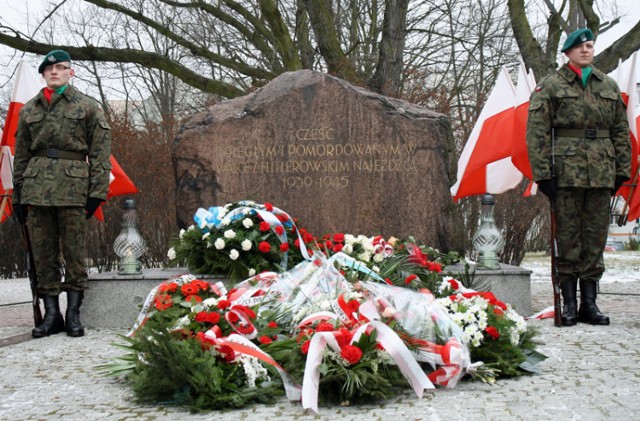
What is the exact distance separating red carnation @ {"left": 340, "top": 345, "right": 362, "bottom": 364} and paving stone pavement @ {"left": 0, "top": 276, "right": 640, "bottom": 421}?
203 millimetres

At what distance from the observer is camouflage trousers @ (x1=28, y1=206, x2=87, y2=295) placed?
18.5 ft

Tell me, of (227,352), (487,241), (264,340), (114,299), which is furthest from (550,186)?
(114,299)

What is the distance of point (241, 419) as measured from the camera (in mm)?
3283

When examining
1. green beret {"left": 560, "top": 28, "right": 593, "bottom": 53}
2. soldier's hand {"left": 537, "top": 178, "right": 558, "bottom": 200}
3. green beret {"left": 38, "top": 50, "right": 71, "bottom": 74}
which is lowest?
soldier's hand {"left": 537, "top": 178, "right": 558, "bottom": 200}

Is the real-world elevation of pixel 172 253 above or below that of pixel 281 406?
above

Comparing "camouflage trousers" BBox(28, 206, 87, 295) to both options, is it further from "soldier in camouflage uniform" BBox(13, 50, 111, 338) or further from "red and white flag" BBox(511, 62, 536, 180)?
"red and white flag" BBox(511, 62, 536, 180)

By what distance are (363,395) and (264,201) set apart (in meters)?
3.34

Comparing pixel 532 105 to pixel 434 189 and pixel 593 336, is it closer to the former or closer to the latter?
pixel 434 189

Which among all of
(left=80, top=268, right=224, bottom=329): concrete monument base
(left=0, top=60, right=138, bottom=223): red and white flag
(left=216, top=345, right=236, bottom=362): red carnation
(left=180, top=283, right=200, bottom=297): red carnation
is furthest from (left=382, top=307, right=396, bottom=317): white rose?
(left=0, top=60, right=138, bottom=223): red and white flag

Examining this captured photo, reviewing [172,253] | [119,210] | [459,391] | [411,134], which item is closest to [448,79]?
[119,210]

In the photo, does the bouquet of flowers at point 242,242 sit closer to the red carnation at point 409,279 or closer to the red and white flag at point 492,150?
the red carnation at point 409,279

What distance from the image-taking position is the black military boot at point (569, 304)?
5.53m

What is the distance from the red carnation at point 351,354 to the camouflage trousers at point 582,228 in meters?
2.66

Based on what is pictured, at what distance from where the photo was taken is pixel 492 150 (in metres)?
6.79
